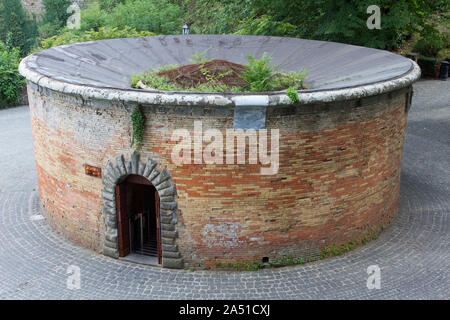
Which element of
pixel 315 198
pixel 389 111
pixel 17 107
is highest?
pixel 389 111

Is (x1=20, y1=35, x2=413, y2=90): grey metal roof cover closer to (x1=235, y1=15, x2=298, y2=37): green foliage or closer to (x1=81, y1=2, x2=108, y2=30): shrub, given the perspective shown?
(x1=235, y1=15, x2=298, y2=37): green foliage

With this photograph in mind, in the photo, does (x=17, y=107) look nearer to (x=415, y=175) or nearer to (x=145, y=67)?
(x=145, y=67)

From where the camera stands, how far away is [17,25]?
47.8 m

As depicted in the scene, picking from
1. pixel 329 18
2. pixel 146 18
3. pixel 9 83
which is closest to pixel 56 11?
pixel 146 18

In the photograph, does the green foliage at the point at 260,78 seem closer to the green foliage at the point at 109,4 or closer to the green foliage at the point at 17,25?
the green foliage at the point at 109,4

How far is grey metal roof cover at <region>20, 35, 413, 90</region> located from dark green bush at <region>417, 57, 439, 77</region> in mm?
13472

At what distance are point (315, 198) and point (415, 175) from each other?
6106 millimetres

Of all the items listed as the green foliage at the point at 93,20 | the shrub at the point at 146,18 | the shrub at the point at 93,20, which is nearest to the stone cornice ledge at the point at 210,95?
the shrub at the point at 146,18

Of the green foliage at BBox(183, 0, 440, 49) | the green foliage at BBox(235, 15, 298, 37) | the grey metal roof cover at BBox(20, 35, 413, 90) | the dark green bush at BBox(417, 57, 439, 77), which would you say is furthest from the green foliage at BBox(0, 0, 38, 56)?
the grey metal roof cover at BBox(20, 35, 413, 90)

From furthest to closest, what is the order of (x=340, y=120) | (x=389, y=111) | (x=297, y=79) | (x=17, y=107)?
(x=17, y=107)
(x=297, y=79)
(x=389, y=111)
(x=340, y=120)

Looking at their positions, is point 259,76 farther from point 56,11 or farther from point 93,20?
point 56,11

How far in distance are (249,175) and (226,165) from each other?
482mm

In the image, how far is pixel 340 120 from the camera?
10172 mm
